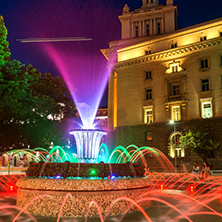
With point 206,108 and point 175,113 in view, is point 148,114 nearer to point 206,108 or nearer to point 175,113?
point 175,113

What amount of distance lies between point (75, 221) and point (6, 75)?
14633 mm

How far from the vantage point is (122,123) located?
38.7 metres

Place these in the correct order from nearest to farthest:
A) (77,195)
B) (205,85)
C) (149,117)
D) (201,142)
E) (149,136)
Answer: (77,195), (201,142), (205,85), (149,136), (149,117)

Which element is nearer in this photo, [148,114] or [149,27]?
[148,114]

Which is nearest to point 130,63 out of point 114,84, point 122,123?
point 114,84

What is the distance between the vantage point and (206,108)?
32.1 metres

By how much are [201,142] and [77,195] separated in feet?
81.8

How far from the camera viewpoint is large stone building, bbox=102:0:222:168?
31906 millimetres

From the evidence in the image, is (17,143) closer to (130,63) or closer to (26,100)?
(26,100)

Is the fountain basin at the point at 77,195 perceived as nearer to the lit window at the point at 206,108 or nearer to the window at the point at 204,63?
the lit window at the point at 206,108

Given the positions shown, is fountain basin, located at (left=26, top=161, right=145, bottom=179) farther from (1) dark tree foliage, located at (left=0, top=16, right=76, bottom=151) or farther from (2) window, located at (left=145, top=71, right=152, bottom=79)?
(2) window, located at (left=145, top=71, right=152, bottom=79)

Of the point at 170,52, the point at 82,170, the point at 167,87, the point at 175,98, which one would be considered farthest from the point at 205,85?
the point at 82,170

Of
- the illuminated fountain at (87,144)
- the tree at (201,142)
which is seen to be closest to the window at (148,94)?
the tree at (201,142)

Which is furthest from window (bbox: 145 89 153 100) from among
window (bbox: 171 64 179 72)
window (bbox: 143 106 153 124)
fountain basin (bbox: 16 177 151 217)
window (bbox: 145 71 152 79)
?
fountain basin (bbox: 16 177 151 217)
